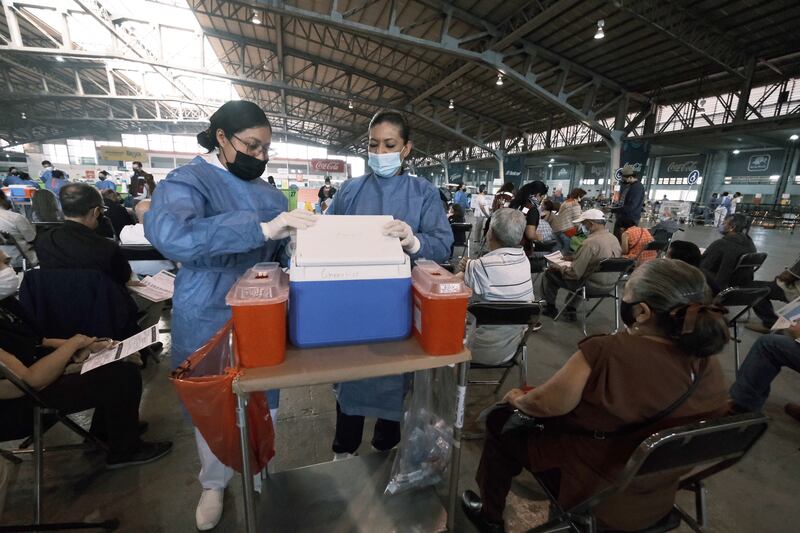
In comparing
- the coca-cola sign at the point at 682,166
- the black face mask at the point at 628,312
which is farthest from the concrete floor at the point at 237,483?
the coca-cola sign at the point at 682,166

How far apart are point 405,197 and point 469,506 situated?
4.20 feet

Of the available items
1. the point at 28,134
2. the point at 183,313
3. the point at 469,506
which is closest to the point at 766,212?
the point at 469,506

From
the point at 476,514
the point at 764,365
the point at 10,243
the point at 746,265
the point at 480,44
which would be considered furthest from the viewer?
the point at 480,44

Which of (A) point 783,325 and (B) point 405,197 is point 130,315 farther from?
(A) point 783,325

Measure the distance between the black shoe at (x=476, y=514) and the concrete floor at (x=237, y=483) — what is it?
0.04 m

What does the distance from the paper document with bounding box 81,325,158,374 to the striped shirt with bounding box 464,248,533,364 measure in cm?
144

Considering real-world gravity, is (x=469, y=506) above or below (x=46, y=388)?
below

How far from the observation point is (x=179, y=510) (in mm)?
1349

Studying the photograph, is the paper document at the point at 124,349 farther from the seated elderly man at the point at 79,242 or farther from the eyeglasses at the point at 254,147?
the seated elderly man at the point at 79,242

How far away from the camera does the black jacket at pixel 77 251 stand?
1.57 m

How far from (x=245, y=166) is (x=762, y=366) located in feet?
9.19

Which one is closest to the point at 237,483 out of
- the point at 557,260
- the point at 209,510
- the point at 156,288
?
the point at 209,510

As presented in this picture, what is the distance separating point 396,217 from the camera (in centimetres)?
129

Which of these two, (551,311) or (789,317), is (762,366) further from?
(551,311)
